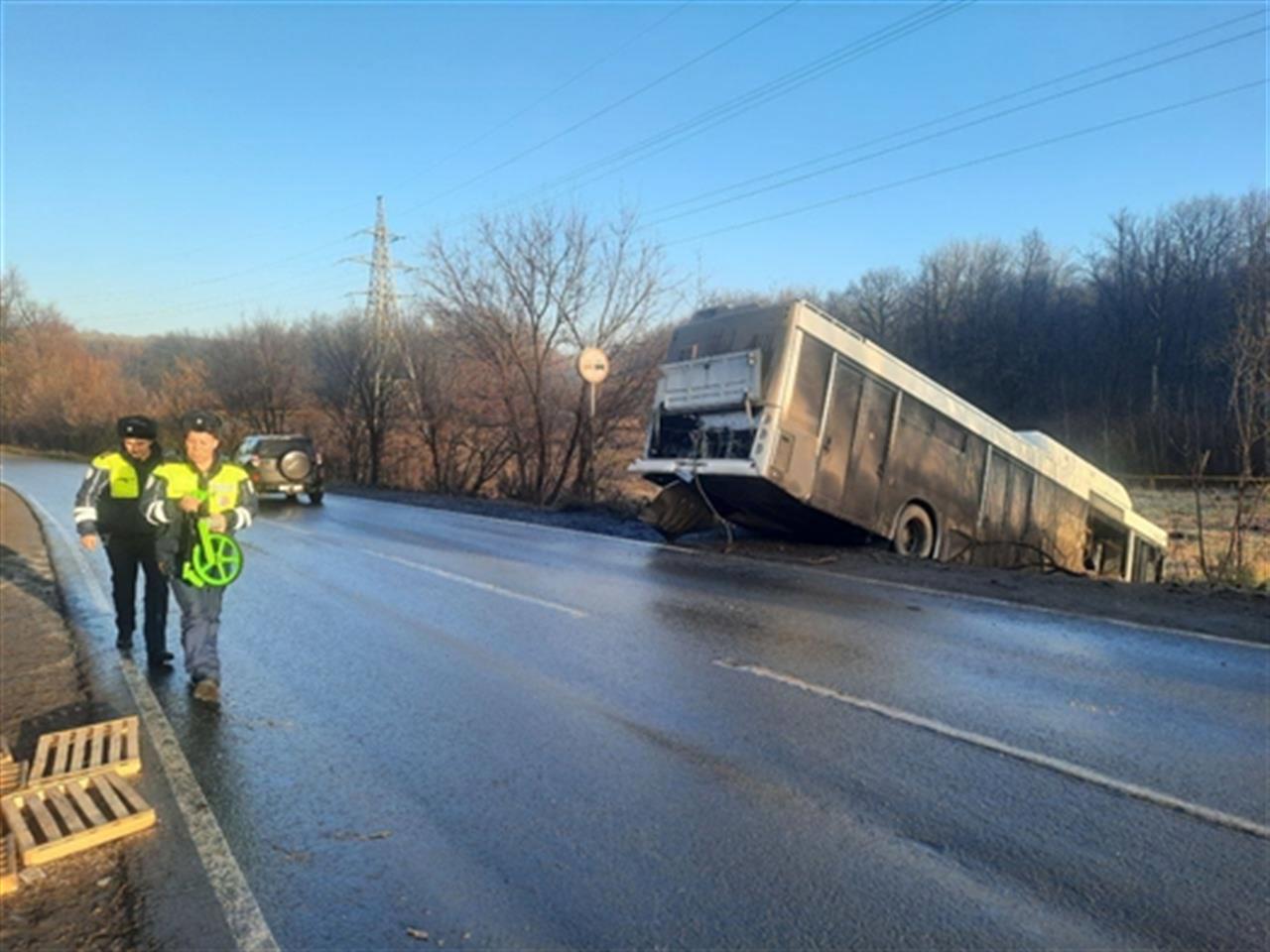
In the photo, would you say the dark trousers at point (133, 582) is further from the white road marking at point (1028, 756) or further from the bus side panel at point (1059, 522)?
the bus side panel at point (1059, 522)

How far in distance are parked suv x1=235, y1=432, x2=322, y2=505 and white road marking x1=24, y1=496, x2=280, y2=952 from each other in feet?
55.4

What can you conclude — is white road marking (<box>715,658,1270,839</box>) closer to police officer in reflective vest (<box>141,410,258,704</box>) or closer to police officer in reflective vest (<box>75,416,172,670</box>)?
police officer in reflective vest (<box>141,410,258,704</box>)

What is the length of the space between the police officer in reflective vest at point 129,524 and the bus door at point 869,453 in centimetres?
808

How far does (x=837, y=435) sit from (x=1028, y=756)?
23.4ft

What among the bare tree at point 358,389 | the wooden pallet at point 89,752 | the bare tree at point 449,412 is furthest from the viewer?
the bare tree at point 358,389

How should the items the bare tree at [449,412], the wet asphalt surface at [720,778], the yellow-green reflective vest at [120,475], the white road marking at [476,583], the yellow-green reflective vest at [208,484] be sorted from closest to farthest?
1. the wet asphalt surface at [720,778]
2. the yellow-green reflective vest at [208,484]
3. the yellow-green reflective vest at [120,475]
4. the white road marking at [476,583]
5. the bare tree at [449,412]

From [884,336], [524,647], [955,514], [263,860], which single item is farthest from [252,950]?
[884,336]

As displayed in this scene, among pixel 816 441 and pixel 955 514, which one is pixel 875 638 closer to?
pixel 816 441

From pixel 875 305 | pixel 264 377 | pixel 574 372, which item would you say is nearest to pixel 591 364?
pixel 574 372

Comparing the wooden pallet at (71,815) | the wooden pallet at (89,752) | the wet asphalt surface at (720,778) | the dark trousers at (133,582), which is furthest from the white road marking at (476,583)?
the wooden pallet at (71,815)

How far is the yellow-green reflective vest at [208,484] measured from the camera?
5586 mm

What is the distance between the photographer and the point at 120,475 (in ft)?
21.7

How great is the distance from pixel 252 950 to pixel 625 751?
2104mm

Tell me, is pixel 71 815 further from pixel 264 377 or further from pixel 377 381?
pixel 264 377
